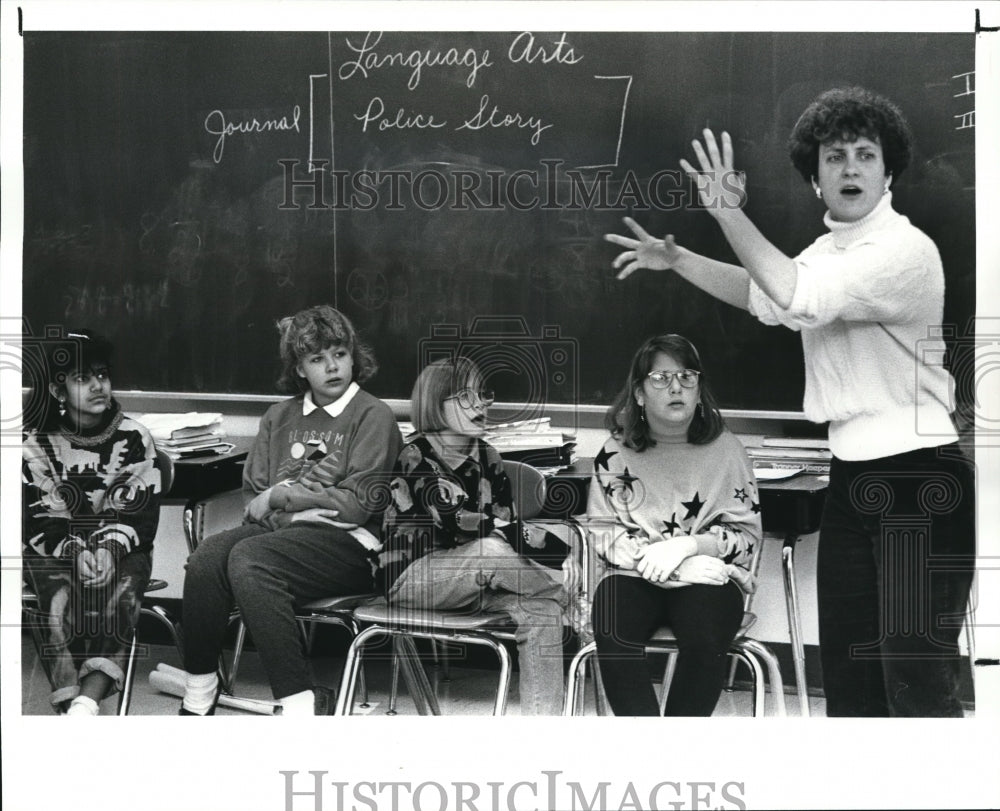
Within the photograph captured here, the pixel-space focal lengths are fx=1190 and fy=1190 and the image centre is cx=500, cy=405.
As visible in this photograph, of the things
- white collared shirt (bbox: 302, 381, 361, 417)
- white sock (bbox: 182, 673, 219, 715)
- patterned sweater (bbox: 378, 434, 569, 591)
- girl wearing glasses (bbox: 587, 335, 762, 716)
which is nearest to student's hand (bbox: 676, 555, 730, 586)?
girl wearing glasses (bbox: 587, 335, 762, 716)

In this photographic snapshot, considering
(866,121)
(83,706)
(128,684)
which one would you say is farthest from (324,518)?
(866,121)

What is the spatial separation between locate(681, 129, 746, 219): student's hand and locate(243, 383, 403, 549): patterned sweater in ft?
3.14

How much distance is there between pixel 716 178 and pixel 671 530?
0.87 m

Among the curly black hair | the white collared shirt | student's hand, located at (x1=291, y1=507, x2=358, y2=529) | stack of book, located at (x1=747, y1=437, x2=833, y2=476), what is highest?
the curly black hair

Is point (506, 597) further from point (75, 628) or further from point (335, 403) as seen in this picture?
point (75, 628)

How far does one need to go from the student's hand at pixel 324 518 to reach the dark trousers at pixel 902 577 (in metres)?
1.19

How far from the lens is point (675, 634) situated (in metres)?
2.73

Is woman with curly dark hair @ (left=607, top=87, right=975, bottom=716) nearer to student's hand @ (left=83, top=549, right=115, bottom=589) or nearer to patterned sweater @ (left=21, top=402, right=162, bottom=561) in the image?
patterned sweater @ (left=21, top=402, right=162, bottom=561)

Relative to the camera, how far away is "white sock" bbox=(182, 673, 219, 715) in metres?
2.97

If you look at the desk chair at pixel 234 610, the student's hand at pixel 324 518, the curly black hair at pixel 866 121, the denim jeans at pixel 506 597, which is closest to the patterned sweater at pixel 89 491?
the desk chair at pixel 234 610

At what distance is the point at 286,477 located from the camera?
3023 mm

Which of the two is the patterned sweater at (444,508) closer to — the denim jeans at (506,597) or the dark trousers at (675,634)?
the denim jeans at (506,597)

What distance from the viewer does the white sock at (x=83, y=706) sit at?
3002 mm

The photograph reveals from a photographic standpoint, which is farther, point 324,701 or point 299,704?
point 324,701
